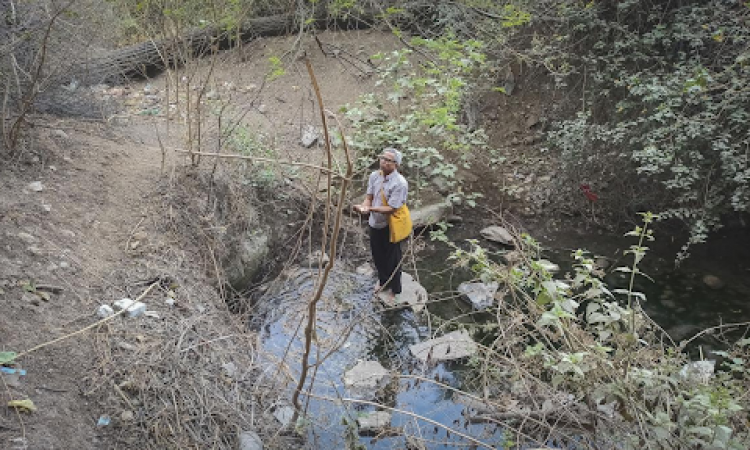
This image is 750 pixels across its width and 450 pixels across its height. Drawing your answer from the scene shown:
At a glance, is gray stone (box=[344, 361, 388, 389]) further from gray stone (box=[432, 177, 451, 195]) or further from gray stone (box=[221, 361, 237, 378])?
gray stone (box=[432, 177, 451, 195])

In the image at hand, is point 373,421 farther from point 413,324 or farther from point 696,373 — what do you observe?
point 696,373

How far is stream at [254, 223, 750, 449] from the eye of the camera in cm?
413

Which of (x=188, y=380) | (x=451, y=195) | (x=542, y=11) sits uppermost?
A: (x=542, y=11)

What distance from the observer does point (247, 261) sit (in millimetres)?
6047

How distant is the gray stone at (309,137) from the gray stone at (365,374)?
390 centimetres

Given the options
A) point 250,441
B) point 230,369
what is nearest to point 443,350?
point 230,369

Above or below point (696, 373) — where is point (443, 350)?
below

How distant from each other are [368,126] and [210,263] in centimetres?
335

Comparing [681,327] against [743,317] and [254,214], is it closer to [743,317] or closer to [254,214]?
[743,317]

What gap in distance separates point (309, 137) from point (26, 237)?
168 inches

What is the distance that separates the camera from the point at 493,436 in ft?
13.5

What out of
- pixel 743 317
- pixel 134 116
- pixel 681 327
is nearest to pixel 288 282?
pixel 134 116

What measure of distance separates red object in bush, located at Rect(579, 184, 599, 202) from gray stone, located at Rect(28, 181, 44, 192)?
6067 mm

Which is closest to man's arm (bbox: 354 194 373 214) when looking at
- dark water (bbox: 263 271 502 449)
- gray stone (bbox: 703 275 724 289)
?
dark water (bbox: 263 271 502 449)
